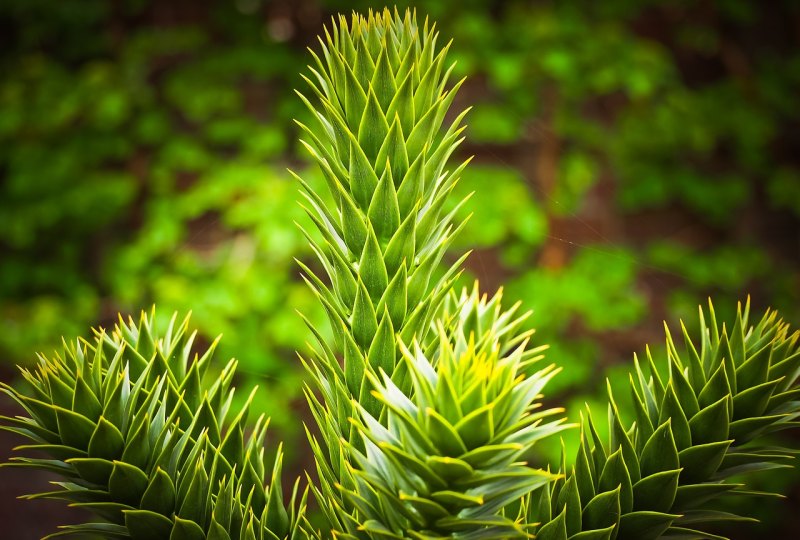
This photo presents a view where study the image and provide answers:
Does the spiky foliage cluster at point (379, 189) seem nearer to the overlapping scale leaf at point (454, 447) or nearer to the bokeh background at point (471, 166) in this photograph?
the overlapping scale leaf at point (454, 447)

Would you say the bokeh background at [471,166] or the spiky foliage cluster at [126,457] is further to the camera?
the bokeh background at [471,166]

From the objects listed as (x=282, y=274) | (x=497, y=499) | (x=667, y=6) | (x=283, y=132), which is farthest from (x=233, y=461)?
(x=667, y=6)

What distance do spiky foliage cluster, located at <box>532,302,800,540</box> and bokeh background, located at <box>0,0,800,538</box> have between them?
129 centimetres

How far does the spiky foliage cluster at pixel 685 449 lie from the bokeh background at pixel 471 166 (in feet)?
4.23

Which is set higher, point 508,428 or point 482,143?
point 482,143

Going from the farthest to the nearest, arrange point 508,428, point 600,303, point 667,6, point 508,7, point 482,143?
point 667,6 → point 508,7 → point 482,143 → point 600,303 → point 508,428

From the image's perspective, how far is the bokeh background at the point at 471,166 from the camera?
72.5 inches

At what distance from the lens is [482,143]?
209cm

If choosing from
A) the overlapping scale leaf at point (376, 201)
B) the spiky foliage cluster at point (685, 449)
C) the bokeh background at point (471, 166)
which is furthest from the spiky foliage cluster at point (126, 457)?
the bokeh background at point (471, 166)

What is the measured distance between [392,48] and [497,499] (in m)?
0.25

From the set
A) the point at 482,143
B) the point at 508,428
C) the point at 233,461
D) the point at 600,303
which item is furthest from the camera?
the point at 482,143

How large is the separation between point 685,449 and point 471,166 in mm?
1691

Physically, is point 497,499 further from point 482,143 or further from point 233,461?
point 482,143

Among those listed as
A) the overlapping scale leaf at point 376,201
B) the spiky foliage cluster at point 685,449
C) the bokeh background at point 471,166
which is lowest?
the spiky foliage cluster at point 685,449
